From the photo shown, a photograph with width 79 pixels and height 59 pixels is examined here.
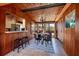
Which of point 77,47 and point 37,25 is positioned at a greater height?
point 37,25

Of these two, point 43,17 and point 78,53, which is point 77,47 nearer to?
point 78,53

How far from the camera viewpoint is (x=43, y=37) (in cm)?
505

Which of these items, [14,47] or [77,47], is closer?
[77,47]

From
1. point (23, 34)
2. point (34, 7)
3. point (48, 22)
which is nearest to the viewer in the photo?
point (34, 7)

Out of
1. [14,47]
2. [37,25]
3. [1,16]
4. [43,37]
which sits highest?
[1,16]

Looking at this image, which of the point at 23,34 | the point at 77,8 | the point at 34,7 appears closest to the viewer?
the point at 77,8

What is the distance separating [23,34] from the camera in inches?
240

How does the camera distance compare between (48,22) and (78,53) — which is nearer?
(78,53)

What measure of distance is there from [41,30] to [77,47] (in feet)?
4.17

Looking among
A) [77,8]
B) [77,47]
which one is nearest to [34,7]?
[77,8]

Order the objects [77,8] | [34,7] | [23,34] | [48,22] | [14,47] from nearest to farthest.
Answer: [77,8], [34,7], [48,22], [14,47], [23,34]

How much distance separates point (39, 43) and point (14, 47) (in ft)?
2.85

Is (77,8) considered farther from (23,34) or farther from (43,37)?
(23,34)

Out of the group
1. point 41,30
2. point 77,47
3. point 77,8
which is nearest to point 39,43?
point 41,30
